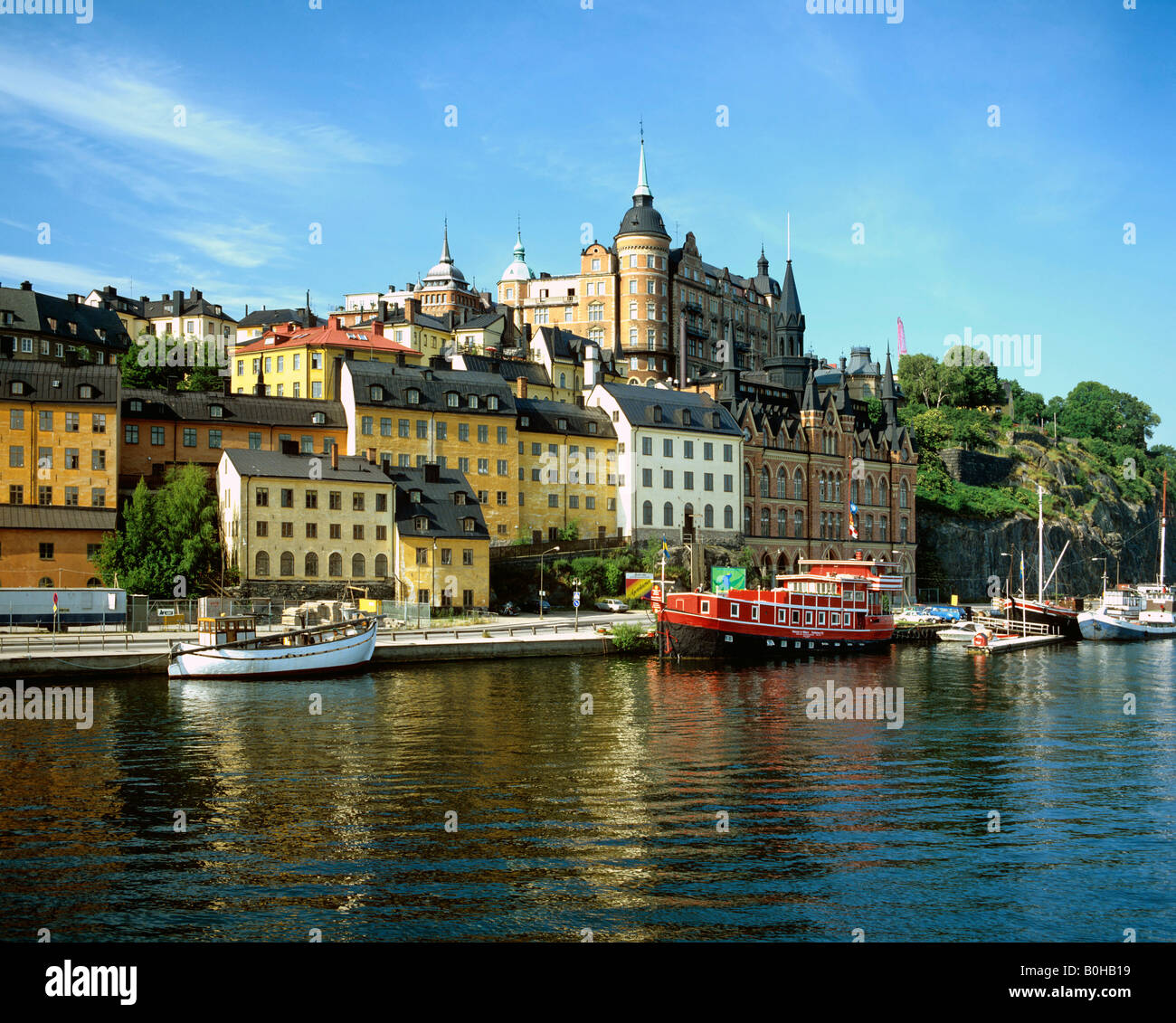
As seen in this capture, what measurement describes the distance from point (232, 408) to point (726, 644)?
44.5 metres

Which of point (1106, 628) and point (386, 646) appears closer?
point (386, 646)

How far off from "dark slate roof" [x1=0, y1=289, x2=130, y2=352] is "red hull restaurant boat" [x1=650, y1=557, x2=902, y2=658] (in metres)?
75.1

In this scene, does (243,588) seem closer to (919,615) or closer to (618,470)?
(618,470)

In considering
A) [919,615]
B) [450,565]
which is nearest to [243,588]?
[450,565]

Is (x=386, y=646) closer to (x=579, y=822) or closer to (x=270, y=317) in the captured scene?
(x=579, y=822)

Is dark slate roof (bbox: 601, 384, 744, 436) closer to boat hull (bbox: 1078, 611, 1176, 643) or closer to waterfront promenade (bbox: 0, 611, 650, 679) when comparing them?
waterfront promenade (bbox: 0, 611, 650, 679)

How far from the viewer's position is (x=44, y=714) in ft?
145

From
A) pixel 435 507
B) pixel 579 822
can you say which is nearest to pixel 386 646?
pixel 435 507

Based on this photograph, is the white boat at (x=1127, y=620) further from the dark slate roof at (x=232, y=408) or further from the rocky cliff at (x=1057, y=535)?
the dark slate roof at (x=232, y=408)

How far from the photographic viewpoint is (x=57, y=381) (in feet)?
270

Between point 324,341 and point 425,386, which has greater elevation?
point 324,341

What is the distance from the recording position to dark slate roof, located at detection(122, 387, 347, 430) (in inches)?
3524
